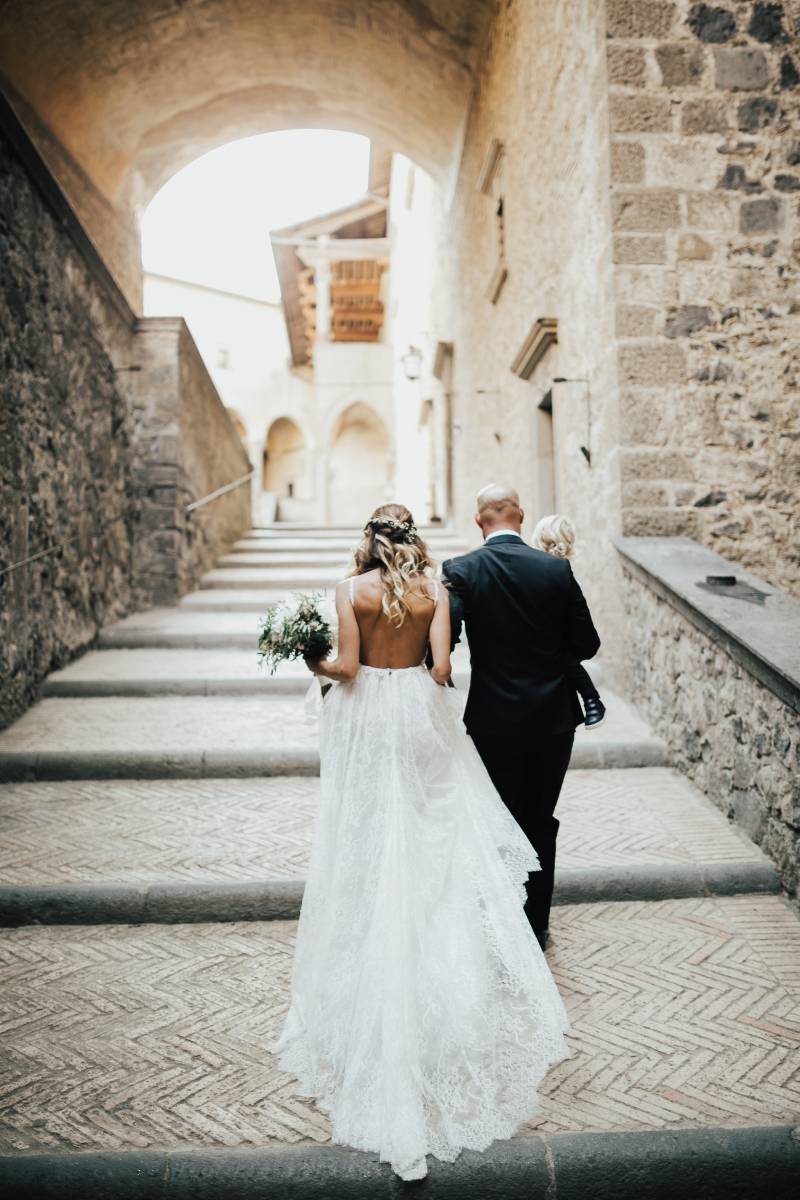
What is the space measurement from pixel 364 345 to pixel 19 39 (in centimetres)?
2076

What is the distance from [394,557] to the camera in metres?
2.59

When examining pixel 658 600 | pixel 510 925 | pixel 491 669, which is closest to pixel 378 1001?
pixel 510 925

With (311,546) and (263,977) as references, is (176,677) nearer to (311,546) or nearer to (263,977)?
(263,977)

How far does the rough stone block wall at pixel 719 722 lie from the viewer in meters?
3.48

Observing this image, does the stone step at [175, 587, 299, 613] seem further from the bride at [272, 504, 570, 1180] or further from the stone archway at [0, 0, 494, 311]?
the bride at [272, 504, 570, 1180]

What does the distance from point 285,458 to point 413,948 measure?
112ft

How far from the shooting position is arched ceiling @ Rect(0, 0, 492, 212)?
843 centimetres

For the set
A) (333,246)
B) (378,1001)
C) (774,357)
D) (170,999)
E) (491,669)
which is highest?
(333,246)

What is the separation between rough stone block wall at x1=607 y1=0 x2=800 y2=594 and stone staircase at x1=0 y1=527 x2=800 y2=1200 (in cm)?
167

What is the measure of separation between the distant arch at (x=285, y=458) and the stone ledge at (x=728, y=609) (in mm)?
30779

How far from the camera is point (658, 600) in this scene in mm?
4957

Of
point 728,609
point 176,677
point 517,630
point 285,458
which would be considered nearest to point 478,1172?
point 517,630

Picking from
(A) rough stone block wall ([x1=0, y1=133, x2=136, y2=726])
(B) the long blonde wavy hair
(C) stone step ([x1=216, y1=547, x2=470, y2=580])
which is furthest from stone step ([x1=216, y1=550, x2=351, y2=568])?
(B) the long blonde wavy hair

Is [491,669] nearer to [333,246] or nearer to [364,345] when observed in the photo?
[333,246]
